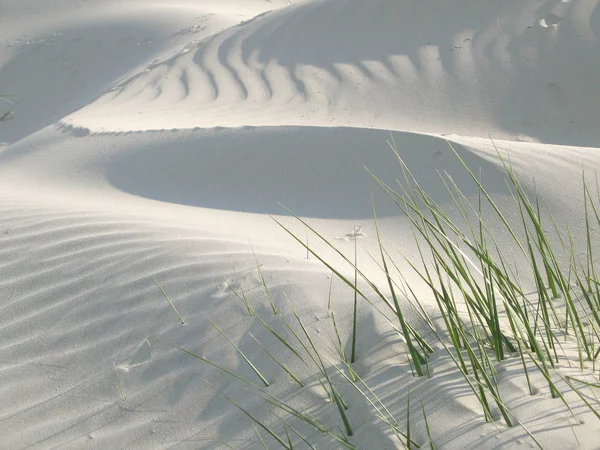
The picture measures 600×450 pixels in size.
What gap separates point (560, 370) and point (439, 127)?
3.61m

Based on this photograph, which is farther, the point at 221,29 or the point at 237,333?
the point at 221,29

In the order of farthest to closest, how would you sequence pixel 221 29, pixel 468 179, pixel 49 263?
pixel 221 29, pixel 468 179, pixel 49 263

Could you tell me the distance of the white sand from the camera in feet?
6.66

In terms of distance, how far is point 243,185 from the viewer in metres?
4.34

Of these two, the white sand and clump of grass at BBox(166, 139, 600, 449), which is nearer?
clump of grass at BBox(166, 139, 600, 449)

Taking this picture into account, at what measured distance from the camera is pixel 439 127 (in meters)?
5.16

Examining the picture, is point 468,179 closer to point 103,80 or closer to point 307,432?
point 307,432

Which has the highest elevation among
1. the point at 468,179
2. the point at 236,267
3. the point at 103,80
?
the point at 103,80

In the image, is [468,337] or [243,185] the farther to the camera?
[243,185]

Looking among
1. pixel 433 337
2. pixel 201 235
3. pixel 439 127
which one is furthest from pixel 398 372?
pixel 439 127

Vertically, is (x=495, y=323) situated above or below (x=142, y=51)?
below

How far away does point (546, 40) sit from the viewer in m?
5.63

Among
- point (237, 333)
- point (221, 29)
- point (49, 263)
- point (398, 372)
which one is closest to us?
point (398, 372)

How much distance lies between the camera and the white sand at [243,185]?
203 cm
